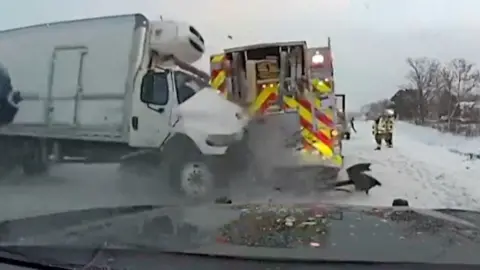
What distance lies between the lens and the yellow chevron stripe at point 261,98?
1184 cm

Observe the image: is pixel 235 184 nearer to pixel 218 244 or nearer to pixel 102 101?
pixel 102 101

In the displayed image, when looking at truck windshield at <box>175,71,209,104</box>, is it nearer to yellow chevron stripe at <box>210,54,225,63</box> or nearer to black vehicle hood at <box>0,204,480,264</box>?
yellow chevron stripe at <box>210,54,225,63</box>

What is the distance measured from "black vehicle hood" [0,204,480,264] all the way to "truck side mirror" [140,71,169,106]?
7.42 meters

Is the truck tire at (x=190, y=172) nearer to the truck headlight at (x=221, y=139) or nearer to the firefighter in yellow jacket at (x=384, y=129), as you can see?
the truck headlight at (x=221, y=139)

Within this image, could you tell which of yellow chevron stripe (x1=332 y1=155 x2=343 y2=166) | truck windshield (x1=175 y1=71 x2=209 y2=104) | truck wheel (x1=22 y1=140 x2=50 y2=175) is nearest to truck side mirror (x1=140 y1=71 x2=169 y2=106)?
truck windshield (x1=175 y1=71 x2=209 y2=104)

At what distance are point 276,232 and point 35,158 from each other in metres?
9.81

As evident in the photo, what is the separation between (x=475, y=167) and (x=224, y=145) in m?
6.45

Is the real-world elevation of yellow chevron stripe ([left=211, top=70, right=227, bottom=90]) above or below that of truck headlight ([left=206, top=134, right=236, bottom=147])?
above

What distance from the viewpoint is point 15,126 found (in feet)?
39.1

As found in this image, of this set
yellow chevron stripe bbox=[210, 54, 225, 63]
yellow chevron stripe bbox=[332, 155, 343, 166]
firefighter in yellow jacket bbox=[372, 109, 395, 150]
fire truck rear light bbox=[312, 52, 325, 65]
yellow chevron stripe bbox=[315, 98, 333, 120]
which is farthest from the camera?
firefighter in yellow jacket bbox=[372, 109, 395, 150]

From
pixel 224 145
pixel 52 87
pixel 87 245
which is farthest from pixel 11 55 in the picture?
pixel 87 245

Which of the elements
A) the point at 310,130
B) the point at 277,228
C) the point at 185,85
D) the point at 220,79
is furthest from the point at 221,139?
the point at 277,228

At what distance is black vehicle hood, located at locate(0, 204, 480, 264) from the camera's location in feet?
7.48

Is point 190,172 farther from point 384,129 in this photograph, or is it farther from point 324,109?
point 384,129
